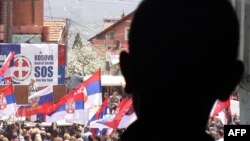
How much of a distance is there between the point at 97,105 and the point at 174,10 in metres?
13.8

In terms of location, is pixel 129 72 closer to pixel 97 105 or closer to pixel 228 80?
pixel 228 80

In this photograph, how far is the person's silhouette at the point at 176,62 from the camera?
4.25ft

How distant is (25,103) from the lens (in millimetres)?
16109

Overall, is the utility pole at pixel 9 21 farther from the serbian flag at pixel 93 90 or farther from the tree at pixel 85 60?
the tree at pixel 85 60

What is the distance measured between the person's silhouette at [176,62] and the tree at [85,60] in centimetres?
5938

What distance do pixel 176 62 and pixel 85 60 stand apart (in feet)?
211

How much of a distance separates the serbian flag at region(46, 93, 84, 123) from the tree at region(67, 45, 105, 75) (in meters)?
45.9

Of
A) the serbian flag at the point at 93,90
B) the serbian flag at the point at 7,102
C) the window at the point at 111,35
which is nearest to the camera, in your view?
the serbian flag at the point at 7,102

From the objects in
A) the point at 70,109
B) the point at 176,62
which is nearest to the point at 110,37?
the point at 70,109

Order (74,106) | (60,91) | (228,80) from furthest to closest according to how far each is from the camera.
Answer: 1. (60,91)
2. (74,106)
3. (228,80)

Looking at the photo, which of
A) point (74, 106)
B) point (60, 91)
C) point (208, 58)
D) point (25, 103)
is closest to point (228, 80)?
point (208, 58)

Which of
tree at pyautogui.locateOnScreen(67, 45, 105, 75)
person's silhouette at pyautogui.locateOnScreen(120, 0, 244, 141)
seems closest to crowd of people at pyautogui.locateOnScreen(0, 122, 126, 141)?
person's silhouette at pyautogui.locateOnScreen(120, 0, 244, 141)

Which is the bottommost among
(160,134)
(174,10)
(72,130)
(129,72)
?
(72,130)

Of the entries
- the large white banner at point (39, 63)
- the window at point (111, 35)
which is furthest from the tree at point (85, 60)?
the large white banner at point (39, 63)
